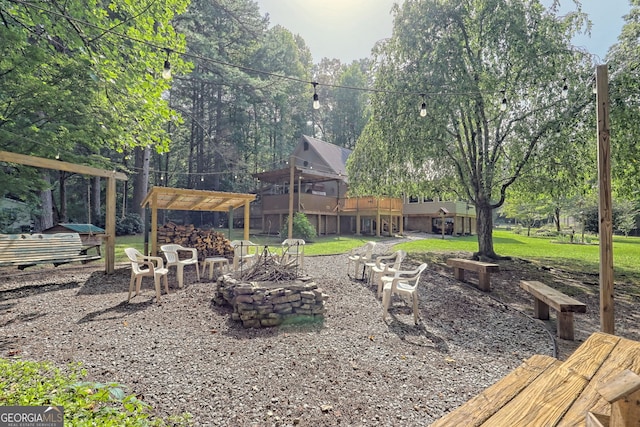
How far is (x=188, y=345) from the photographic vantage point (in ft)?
11.8

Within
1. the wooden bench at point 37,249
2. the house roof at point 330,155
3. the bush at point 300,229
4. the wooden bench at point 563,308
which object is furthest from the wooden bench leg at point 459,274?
the house roof at point 330,155

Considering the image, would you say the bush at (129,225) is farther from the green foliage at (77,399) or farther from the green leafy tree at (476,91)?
the green foliage at (77,399)

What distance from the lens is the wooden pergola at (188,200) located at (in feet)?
25.0

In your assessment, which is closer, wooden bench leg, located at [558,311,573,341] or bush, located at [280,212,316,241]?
wooden bench leg, located at [558,311,573,341]

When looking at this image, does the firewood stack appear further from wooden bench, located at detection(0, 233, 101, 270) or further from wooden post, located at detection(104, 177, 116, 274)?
wooden bench, located at detection(0, 233, 101, 270)

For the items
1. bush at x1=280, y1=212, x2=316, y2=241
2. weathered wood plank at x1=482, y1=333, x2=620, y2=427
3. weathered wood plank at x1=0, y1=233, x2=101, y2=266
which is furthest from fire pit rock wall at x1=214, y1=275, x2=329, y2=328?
bush at x1=280, y1=212, x2=316, y2=241

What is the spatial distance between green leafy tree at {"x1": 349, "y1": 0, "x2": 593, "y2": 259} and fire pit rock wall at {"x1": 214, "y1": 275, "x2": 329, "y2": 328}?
19.5 feet

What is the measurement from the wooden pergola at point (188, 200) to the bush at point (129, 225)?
9.47 meters

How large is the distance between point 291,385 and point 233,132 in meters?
23.4

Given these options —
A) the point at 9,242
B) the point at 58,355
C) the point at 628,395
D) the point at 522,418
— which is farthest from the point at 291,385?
the point at 9,242

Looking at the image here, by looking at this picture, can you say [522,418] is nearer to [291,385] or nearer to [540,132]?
[291,385]

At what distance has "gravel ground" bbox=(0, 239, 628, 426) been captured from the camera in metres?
2.47

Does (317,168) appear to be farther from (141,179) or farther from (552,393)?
(552,393)

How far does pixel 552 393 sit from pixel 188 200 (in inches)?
368
